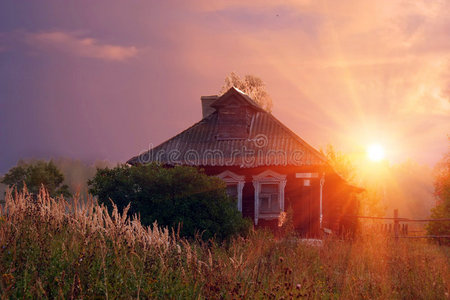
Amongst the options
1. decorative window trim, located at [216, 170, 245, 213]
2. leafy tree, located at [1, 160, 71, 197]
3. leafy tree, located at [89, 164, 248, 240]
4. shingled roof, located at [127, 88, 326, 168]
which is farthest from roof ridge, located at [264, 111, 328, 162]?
leafy tree, located at [1, 160, 71, 197]

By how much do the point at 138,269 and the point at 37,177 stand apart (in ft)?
68.2

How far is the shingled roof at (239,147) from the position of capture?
19.1m

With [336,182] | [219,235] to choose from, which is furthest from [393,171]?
[219,235]

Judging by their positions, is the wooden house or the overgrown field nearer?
the overgrown field

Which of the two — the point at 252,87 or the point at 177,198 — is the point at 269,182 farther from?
the point at 252,87

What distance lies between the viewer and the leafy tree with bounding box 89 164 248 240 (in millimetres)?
12609

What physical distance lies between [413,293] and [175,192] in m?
6.79

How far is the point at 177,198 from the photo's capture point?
12820mm

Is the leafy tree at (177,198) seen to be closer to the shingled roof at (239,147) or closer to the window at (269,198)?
the shingled roof at (239,147)

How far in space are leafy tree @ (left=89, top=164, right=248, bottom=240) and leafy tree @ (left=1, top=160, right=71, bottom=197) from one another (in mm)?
12816

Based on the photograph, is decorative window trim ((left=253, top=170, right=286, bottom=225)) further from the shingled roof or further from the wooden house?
the shingled roof

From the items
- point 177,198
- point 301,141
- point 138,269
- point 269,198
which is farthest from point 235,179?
point 138,269

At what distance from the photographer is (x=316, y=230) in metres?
19.1

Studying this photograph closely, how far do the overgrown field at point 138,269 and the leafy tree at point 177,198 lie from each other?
2.37 meters
